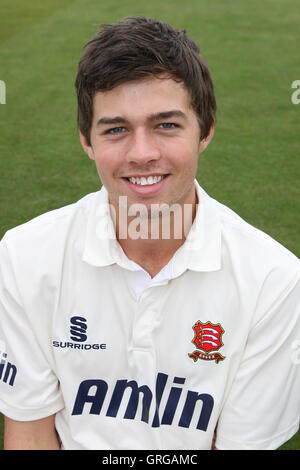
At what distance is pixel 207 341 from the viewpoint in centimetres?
152

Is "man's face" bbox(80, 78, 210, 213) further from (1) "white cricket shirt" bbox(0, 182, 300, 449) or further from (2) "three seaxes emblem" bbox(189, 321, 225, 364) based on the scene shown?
(2) "three seaxes emblem" bbox(189, 321, 225, 364)

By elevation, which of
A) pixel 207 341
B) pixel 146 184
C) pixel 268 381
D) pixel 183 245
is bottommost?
pixel 268 381

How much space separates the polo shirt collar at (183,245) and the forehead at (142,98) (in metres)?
0.28

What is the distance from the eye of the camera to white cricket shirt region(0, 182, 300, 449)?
153cm

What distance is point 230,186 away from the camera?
4.10m

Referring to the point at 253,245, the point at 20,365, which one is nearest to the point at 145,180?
the point at 253,245

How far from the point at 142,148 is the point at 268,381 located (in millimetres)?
681

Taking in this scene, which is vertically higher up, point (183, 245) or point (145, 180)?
point (145, 180)

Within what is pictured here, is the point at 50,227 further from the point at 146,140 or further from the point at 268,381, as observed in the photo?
the point at 268,381

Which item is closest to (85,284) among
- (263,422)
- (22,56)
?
(263,422)

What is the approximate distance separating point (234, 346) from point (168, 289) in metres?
0.23

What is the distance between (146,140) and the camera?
146 centimetres

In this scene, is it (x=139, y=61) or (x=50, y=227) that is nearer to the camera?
(x=139, y=61)

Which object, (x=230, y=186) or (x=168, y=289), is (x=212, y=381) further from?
(x=230, y=186)
